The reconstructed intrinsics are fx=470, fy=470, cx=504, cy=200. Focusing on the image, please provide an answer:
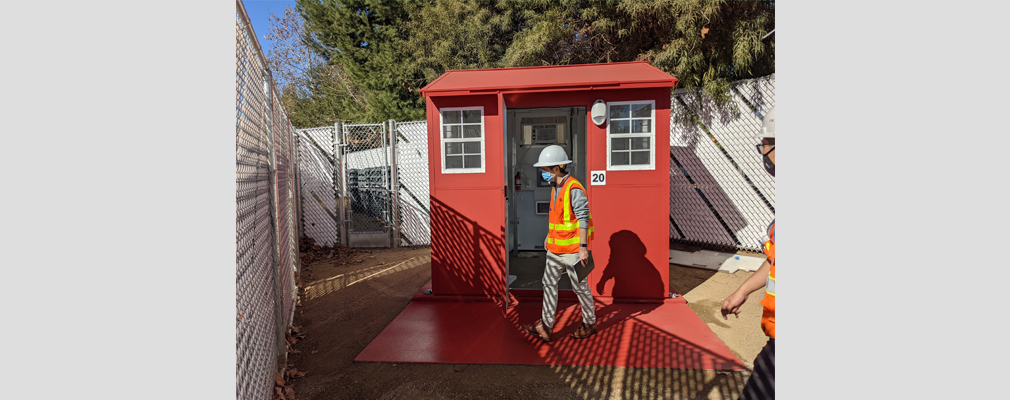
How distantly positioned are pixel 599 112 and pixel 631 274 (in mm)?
2070

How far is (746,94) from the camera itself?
8.73m

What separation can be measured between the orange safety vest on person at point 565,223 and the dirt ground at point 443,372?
3.86 ft

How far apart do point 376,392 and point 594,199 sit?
3.38 meters

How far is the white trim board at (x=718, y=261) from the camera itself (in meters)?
7.88

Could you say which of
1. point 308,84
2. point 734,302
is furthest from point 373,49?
point 734,302

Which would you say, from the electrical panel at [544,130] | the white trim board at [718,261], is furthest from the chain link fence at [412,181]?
the white trim board at [718,261]

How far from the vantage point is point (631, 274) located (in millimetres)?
5945

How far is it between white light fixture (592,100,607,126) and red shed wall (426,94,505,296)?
3.90ft

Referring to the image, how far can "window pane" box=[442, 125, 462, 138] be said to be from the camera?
20.1 ft

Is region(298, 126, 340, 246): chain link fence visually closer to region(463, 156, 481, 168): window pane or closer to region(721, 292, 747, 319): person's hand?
region(463, 156, 481, 168): window pane

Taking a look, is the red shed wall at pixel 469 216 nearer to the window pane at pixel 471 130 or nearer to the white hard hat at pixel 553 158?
the window pane at pixel 471 130

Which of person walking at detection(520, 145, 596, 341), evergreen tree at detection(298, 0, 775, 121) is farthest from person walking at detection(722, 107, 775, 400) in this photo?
evergreen tree at detection(298, 0, 775, 121)

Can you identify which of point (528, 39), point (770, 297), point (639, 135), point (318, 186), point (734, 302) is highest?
point (528, 39)

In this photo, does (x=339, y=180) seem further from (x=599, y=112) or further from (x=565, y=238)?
(x=565, y=238)
